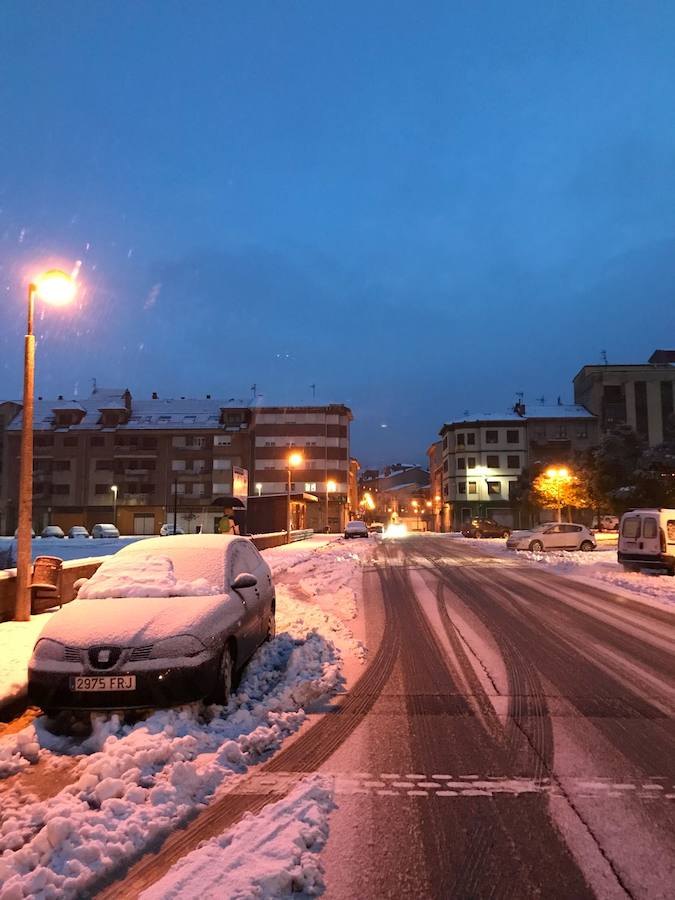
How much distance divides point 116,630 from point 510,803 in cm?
329

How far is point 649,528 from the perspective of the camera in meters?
17.5

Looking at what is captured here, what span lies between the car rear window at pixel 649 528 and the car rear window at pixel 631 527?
0.70 feet

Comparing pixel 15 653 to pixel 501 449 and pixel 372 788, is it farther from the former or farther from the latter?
pixel 501 449

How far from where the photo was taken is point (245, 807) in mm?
3844

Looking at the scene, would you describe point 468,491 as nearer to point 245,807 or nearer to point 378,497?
point 378,497

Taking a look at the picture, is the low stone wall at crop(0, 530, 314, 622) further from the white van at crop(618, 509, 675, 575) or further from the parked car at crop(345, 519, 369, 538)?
the parked car at crop(345, 519, 369, 538)

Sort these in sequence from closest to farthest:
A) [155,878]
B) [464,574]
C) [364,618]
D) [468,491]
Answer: [155,878] < [364,618] < [464,574] < [468,491]

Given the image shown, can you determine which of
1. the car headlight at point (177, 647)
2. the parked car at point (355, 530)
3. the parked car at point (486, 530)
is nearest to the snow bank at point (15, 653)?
the car headlight at point (177, 647)

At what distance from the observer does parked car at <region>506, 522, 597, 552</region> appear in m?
30.2

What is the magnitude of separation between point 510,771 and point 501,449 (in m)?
73.0

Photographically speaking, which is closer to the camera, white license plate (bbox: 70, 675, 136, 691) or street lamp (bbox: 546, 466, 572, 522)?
white license plate (bbox: 70, 675, 136, 691)

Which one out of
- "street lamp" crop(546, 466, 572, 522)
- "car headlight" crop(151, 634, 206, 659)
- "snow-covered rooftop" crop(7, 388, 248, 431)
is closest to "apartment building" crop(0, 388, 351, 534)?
"snow-covered rooftop" crop(7, 388, 248, 431)

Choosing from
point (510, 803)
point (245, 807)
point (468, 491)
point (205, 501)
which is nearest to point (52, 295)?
point (245, 807)

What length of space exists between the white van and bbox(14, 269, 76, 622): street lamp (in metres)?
15.2
